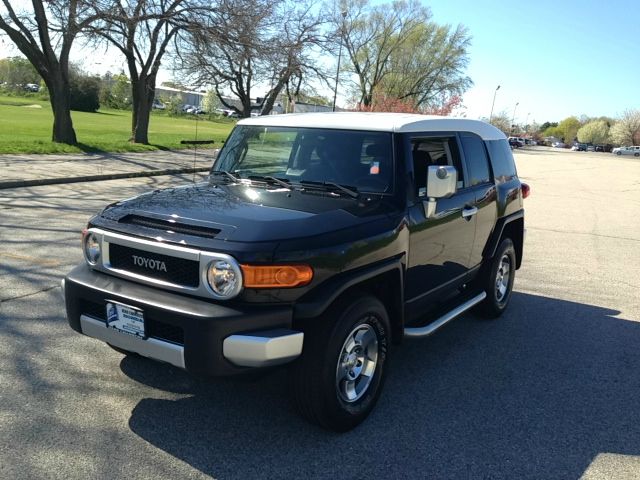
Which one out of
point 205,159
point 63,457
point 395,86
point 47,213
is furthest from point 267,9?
point 395,86

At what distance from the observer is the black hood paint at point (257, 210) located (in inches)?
121

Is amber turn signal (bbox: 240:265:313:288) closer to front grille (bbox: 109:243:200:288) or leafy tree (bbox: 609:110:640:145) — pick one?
front grille (bbox: 109:243:200:288)

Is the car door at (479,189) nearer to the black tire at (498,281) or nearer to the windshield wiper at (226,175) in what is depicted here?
the black tire at (498,281)

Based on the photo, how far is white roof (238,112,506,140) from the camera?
4.03m

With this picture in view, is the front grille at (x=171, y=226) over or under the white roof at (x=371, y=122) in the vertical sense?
under

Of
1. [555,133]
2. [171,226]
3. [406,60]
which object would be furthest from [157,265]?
[555,133]

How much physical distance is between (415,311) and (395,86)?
61129mm

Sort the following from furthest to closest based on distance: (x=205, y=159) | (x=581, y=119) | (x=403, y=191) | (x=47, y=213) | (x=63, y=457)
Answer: (x=581, y=119) < (x=205, y=159) < (x=47, y=213) < (x=403, y=191) < (x=63, y=457)

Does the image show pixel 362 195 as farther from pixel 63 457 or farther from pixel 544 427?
pixel 63 457

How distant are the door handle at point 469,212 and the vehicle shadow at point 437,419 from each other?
1.15 meters

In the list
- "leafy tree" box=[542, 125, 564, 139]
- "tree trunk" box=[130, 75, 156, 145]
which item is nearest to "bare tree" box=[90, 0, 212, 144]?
"tree trunk" box=[130, 75, 156, 145]

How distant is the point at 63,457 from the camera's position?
2936 mm

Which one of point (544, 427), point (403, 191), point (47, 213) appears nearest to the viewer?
point (544, 427)

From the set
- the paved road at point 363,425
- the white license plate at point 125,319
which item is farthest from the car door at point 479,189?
the white license plate at point 125,319
